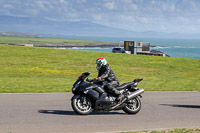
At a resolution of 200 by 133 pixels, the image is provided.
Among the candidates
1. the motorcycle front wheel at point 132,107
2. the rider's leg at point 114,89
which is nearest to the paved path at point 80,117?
the motorcycle front wheel at point 132,107

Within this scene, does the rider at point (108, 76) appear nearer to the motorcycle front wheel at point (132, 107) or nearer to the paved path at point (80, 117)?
the motorcycle front wheel at point (132, 107)

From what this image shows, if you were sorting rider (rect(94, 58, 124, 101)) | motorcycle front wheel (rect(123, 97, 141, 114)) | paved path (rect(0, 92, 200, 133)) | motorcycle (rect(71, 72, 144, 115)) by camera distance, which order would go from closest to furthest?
1. paved path (rect(0, 92, 200, 133))
2. motorcycle (rect(71, 72, 144, 115))
3. rider (rect(94, 58, 124, 101))
4. motorcycle front wheel (rect(123, 97, 141, 114))

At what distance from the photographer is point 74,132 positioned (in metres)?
7.78

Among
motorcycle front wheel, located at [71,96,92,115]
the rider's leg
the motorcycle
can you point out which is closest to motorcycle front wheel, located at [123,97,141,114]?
the motorcycle

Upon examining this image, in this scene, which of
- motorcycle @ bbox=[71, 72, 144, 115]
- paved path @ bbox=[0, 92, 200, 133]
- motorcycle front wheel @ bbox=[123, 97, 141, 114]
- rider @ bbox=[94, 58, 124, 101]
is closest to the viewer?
paved path @ bbox=[0, 92, 200, 133]

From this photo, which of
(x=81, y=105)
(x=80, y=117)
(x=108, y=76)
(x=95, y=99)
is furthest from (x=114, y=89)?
(x=80, y=117)

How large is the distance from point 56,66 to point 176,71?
11.1m

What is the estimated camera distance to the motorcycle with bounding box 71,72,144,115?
952cm

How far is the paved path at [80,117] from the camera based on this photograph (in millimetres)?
8227

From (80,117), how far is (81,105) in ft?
1.24

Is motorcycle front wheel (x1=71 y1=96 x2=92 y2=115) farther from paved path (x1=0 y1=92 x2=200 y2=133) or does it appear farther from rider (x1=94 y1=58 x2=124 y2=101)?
rider (x1=94 y1=58 x2=124 y2=101)

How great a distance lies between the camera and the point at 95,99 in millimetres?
9625

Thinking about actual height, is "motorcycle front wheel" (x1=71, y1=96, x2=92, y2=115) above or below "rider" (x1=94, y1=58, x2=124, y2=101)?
below

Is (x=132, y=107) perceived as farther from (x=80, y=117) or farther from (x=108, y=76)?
(x=80, y=117)
